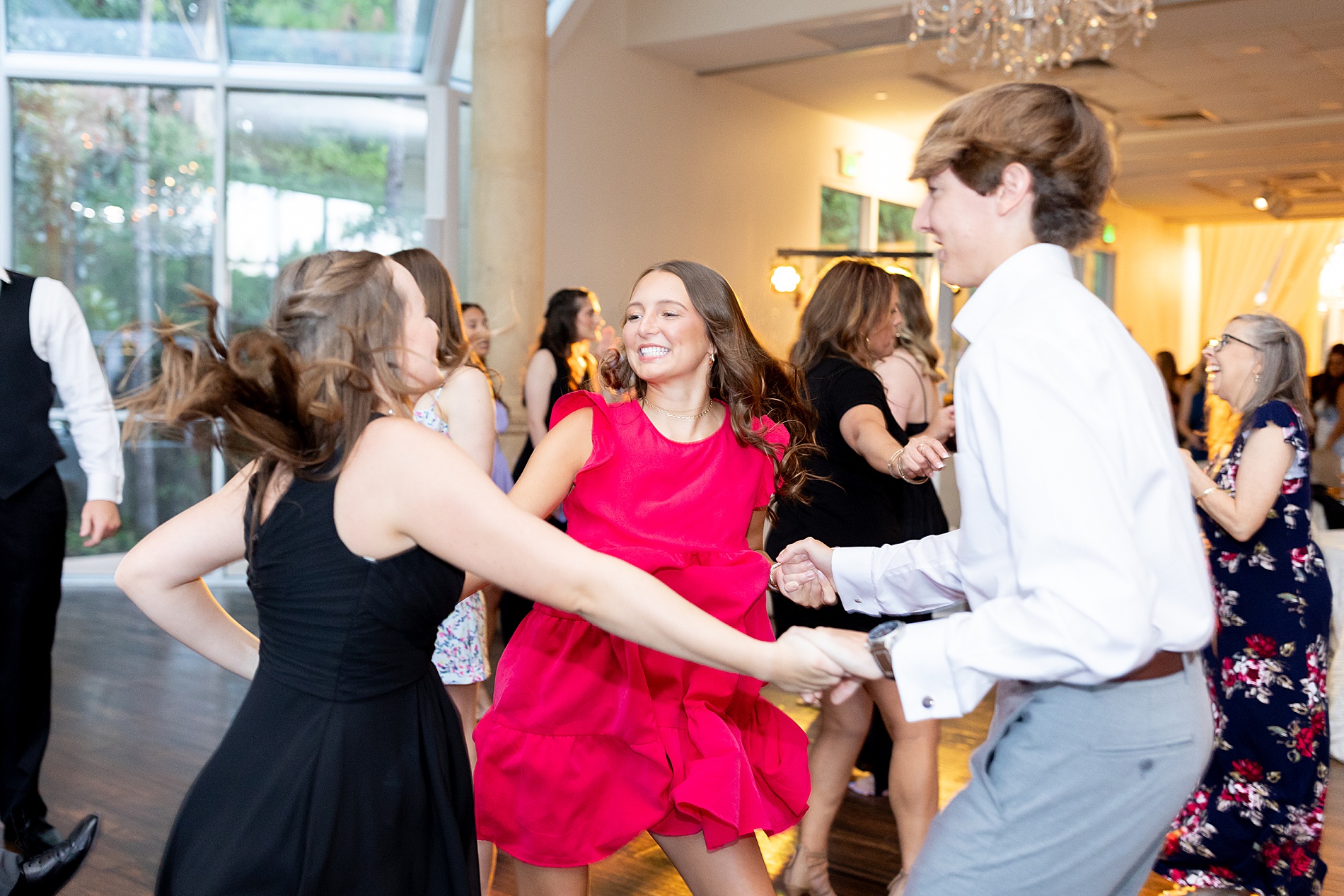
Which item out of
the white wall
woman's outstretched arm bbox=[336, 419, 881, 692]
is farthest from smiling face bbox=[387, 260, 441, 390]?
the white wall

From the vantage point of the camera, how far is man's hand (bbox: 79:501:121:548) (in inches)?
115

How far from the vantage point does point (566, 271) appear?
25.6ft

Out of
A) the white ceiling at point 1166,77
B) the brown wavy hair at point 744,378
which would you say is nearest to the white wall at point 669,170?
the white ceiling at point 1166,77

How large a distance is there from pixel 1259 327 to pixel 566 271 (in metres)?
5.34

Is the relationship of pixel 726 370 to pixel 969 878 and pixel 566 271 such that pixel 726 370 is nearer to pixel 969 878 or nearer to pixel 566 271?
pixel 969 878

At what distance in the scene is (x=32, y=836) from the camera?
112 inches

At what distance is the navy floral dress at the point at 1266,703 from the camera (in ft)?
9.75

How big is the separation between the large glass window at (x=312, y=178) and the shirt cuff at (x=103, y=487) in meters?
Result: 4.29

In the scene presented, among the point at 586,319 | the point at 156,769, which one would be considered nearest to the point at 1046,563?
the point at 156,769

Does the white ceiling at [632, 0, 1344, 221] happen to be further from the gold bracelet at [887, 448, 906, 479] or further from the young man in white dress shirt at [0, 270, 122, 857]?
the young man in white dress shirt at [0, 270, 122, 857]

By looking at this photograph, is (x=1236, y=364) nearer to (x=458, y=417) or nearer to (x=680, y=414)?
(x=680, y=414)

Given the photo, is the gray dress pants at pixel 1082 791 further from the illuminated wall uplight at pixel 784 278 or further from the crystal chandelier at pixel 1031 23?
the illuminated wall uplight at pixel 784 278

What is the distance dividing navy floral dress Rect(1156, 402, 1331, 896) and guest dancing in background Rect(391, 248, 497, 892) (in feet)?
6.24

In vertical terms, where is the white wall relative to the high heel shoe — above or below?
above
